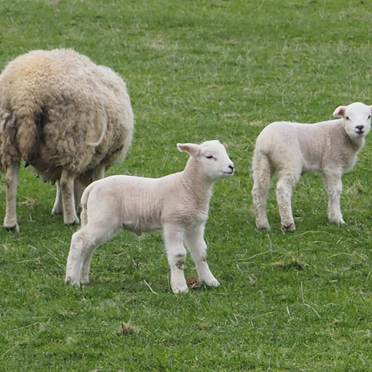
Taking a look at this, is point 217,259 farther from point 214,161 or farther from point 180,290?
point 214,161

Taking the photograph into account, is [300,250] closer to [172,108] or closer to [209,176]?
[209,176]

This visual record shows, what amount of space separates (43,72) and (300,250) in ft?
9.92

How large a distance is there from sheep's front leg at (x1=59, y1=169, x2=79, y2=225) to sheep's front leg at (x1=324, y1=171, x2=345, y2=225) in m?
2.46

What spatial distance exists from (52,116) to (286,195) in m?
2.32

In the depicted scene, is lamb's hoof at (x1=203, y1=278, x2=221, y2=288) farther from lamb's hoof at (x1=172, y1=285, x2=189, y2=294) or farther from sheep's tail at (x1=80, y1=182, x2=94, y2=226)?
sheep's tail at (x1=80, y1=182, x2=94, y2=226)

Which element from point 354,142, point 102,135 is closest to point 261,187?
point 354,142

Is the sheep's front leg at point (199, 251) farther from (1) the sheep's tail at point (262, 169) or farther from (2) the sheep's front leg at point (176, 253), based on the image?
(1) the sheep's tail at point (262, 169)

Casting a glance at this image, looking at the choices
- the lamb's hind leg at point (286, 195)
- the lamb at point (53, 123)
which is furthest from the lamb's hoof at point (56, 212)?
the lamb's hind leg at point (286, 195)

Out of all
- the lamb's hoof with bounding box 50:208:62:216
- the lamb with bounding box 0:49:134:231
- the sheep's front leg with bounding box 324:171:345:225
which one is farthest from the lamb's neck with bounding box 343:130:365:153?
the lamb's hoof with bounding box 50:208:62:216

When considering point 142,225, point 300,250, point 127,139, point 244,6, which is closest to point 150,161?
point 127,139

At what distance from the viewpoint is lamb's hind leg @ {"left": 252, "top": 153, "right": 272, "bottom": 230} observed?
10547mm

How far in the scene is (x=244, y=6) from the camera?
23.3 m

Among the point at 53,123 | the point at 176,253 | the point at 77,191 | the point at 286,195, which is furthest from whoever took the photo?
the point at 77,191

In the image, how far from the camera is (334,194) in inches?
421
